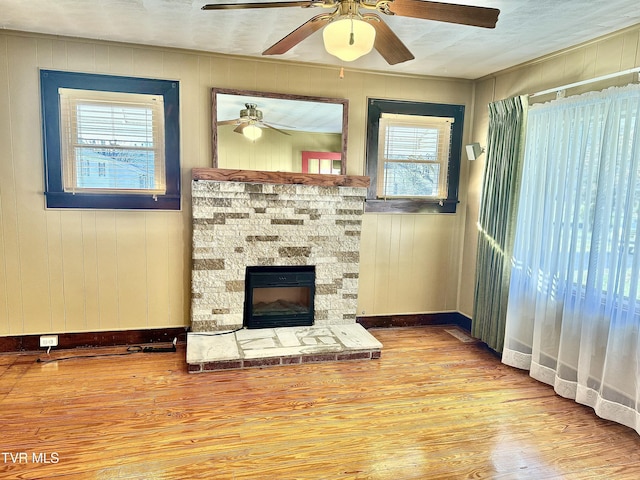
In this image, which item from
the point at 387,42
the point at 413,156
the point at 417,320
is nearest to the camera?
the point at 387,42

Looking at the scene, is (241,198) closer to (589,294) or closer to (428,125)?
(428,125)

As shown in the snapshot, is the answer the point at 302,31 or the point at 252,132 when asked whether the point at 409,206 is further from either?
the point at 302,31

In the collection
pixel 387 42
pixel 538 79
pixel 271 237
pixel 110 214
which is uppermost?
pixel 538 79

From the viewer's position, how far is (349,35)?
6.15ft

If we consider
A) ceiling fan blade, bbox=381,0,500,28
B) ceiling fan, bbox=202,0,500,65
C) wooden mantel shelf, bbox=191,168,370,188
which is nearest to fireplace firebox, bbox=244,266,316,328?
wooden mantel shelf, bbox=191,168,370,188

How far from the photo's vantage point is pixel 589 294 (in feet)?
9.62

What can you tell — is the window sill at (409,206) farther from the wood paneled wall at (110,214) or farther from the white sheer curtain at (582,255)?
the white sheer curtain at (582,255)

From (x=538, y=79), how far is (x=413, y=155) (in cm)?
127

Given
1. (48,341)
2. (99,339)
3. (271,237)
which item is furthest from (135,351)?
(271,237)

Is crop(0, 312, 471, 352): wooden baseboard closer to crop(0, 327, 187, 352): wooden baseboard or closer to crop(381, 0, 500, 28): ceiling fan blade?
crop(0, 327, 187, 352): wooden baseboard

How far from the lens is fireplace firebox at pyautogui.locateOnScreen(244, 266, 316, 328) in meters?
3.99

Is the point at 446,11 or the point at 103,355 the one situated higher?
the point at 446,11

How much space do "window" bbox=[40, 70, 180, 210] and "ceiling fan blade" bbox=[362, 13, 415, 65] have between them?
2.11 meters

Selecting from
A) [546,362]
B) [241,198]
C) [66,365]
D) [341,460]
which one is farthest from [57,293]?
[546,362]
